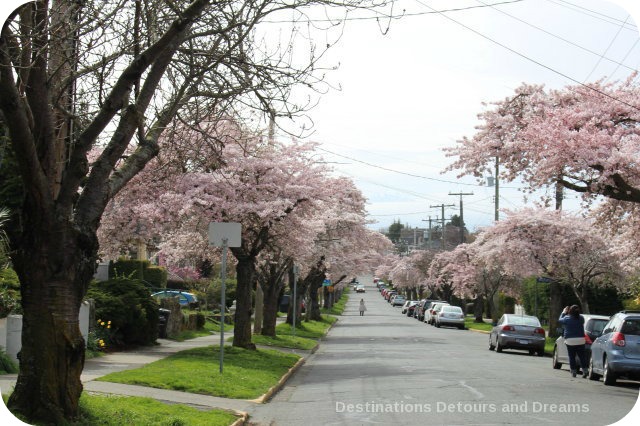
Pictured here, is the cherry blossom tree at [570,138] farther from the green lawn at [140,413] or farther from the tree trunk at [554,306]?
the tree trunk at [554,306]

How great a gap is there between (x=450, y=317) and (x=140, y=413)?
1725 inches

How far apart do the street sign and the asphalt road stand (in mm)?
3094

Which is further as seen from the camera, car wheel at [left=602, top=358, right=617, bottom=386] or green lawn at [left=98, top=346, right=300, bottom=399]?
car wheel at [left=602, top=358, right=617, bottom=386]

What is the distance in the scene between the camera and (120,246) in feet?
82.2

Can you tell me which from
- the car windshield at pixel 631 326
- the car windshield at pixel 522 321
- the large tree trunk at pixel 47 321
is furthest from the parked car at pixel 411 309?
the large tree trunk at pixel 47 321

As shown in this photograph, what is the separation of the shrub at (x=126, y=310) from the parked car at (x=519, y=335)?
11839 millimetres

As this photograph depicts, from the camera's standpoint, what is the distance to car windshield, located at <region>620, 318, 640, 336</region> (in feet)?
54.9

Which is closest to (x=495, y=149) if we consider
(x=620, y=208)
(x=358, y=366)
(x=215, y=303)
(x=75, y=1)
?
(x=620, y=208)

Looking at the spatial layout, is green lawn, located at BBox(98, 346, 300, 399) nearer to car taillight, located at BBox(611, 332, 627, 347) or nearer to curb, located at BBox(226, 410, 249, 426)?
curb, located at BBox(226, 410, 249, 426)

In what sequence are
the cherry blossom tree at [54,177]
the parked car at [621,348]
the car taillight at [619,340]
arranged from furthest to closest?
the car taillight at [619,340]
the parked car at [621,348]
the cherry blossom tree at [54,177]

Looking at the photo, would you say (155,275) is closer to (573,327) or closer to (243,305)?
(243,305)

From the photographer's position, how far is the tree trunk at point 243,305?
23.0 meters

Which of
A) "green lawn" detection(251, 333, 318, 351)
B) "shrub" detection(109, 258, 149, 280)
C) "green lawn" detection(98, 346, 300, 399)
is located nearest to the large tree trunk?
"green lawn" detection(98, 346, 300, 399)

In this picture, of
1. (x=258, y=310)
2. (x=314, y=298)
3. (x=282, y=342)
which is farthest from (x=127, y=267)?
(x=314, y=298)
